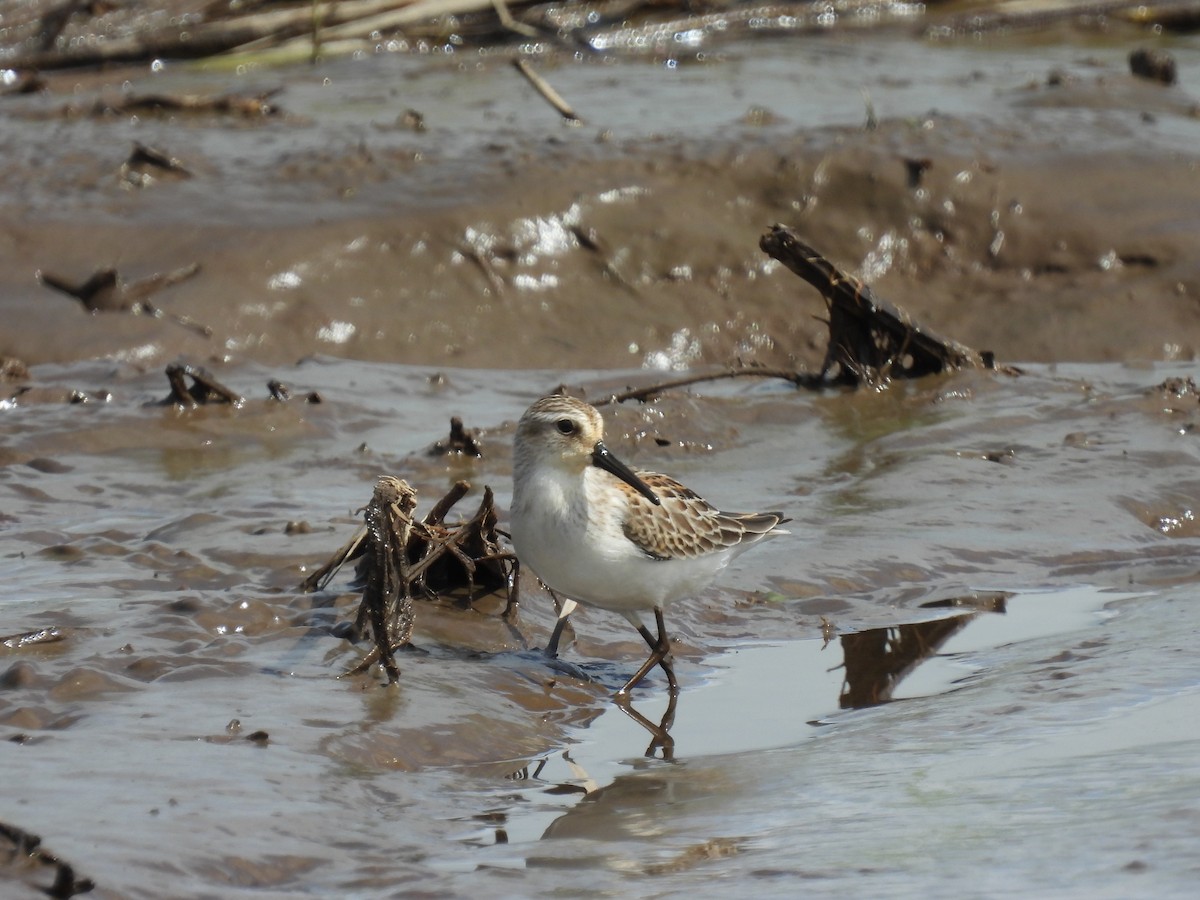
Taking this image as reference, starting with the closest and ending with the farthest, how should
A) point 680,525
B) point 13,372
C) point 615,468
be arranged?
point 615,468 → point 680,525 → point 13,372

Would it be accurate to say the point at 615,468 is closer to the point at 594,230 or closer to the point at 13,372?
the point at 13,372

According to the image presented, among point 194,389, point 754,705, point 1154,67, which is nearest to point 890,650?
point 754,705

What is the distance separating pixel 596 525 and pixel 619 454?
300 centimetres

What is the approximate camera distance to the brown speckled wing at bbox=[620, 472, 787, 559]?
615cm

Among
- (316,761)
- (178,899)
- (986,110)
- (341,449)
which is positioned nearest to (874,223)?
(986,110)

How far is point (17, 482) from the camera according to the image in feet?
26.9

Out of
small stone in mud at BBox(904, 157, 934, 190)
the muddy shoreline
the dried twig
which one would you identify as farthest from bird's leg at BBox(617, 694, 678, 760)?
the dried twig

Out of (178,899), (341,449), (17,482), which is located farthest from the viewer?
(341,449)

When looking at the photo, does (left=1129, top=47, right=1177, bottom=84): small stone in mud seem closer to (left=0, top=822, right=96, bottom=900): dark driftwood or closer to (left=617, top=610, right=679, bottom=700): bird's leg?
(left=617, top=610, right=679, bottom=700): bird's leg

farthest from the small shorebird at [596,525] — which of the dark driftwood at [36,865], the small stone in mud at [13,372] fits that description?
the small stone in mud at [13,372]

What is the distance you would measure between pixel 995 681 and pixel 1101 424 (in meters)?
3.51

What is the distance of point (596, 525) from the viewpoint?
6031mm

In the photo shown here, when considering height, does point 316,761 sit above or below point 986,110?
below

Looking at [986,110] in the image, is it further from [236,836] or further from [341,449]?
[236,836]
